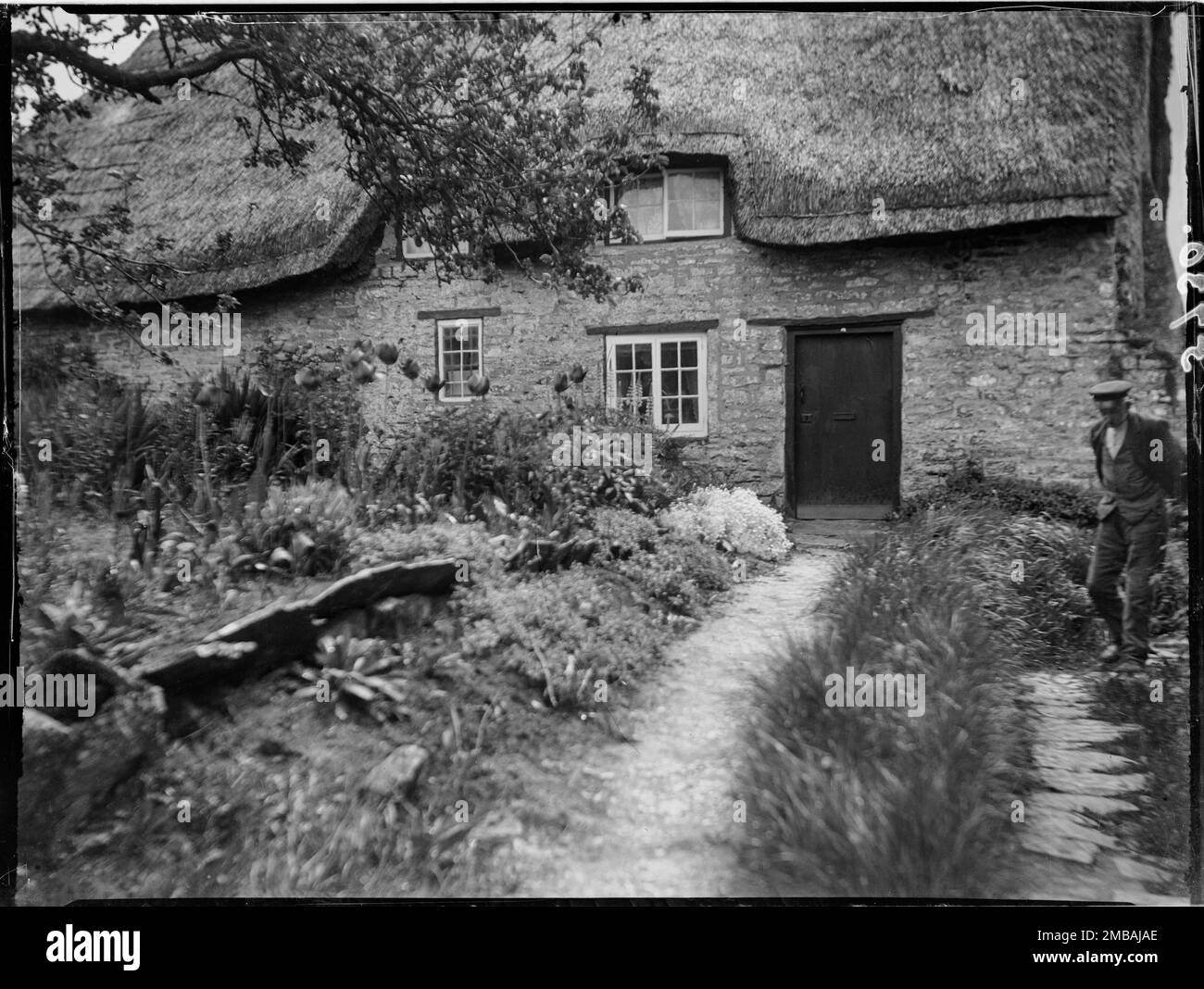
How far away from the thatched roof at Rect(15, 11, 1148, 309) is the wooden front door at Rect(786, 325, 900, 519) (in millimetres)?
506

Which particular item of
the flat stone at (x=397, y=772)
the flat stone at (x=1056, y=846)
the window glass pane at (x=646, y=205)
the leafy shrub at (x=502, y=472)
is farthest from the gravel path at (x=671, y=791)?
the window glass pane at (x=646, y=205)

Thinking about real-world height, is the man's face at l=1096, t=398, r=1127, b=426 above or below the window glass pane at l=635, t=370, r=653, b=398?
below

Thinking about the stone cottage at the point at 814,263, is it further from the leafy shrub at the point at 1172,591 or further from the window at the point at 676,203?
the leafy shrub at the point at 1172,591

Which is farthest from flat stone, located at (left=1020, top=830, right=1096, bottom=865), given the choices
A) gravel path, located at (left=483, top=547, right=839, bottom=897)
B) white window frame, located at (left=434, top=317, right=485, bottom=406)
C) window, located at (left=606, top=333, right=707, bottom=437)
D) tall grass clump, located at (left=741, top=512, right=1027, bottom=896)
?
white window frame, located at (left=434, top=317, right=485, bottom=406)

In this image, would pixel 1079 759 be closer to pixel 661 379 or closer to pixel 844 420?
pixel 844 420

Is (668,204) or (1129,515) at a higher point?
(668,204)

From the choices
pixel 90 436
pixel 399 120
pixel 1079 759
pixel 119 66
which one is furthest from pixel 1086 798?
pixel 119 66

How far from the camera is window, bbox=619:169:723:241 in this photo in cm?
322

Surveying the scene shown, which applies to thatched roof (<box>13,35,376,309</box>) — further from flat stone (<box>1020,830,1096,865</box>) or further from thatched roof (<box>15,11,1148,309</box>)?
flat stone (<box>1020,830,1096,865</box>)

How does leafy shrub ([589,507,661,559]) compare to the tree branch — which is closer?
the tree branch

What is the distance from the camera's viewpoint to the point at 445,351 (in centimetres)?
310

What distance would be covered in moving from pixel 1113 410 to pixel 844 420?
40.1 inches

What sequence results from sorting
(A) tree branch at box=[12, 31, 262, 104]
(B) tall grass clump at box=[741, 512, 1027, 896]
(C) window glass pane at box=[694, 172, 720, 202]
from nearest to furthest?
1. (B) tall grass clump at box=[741, 512, 1027, 896]
2. (A) tree branch at box=[12, 31, 262, 104]
3. (C) window glass pane at box=[694, 172, 720, 202]
